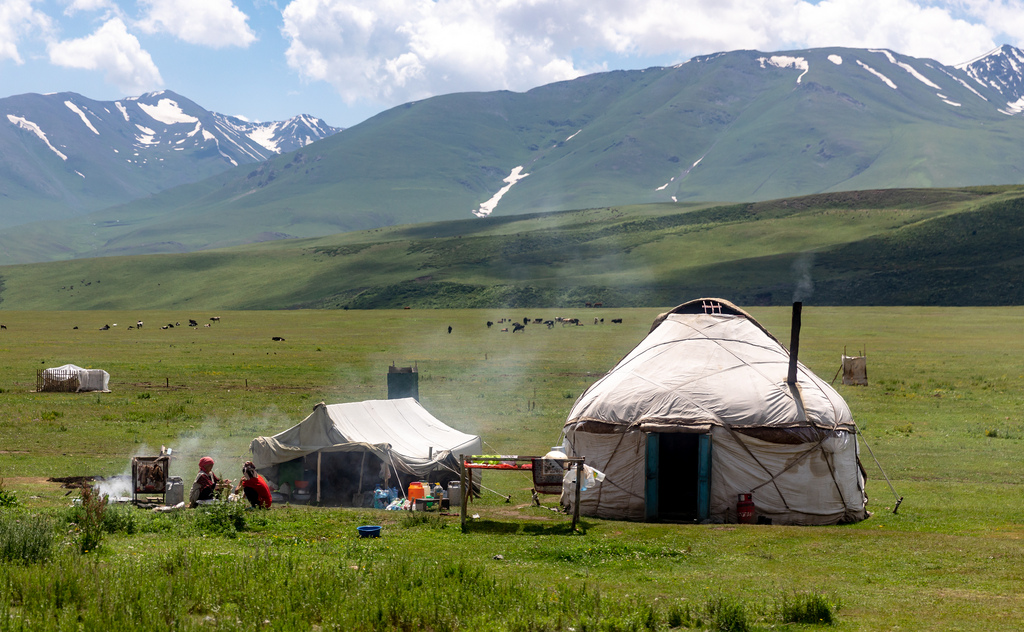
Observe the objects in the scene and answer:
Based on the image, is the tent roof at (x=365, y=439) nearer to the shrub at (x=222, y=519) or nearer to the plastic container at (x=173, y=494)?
the plastic container at (x=173, y=494)

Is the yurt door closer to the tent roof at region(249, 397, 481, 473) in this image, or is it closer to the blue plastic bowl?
the tent roof at region(249, 397, 481, 473)

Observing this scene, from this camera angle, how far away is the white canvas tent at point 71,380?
37.1 meters

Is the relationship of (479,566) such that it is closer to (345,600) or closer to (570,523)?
(345,600)

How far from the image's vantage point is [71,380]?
37.4m

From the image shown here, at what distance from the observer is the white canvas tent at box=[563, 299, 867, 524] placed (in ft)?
54.4

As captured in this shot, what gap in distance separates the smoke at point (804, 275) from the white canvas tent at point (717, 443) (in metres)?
86.8

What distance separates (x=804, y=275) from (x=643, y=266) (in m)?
33.9

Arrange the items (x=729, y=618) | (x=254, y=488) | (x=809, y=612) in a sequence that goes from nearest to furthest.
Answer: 1. (x=729, y=618)
2. (x=809, y=612)
3. (x=254, y=488)

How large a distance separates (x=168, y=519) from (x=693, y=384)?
9.52m

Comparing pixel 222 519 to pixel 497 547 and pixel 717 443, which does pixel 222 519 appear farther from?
pixel 717 443

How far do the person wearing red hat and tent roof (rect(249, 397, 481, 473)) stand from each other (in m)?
2.60

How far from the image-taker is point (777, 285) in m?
118

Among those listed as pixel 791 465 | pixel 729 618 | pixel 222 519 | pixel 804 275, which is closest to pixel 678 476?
pixel 791 465

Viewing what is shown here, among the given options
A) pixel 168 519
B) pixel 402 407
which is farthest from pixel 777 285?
pixel 168 519
